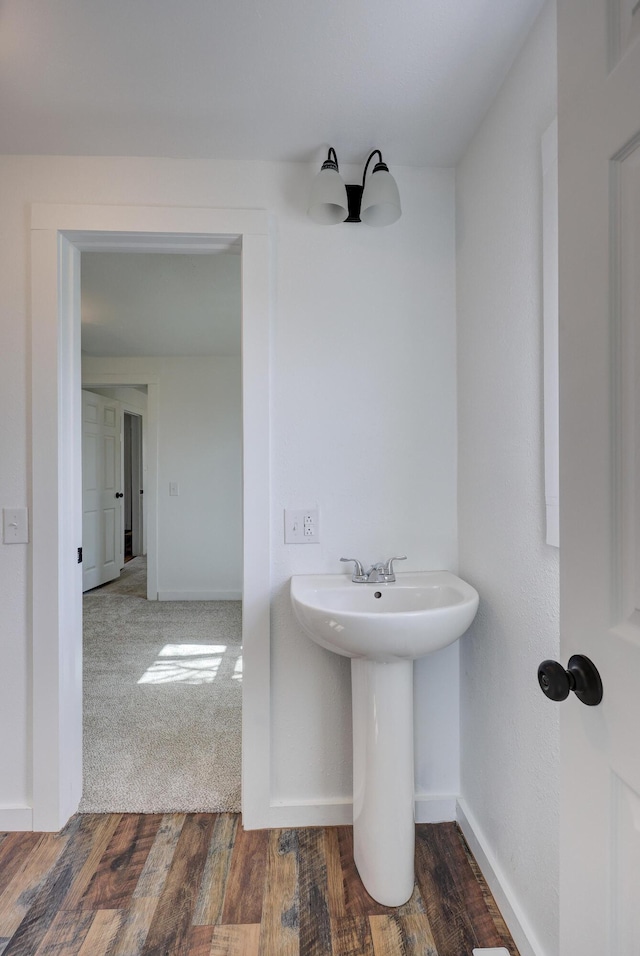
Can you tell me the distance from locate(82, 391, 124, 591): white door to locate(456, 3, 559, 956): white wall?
4389mm

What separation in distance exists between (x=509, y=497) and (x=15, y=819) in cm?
196

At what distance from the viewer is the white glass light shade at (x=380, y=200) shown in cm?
162

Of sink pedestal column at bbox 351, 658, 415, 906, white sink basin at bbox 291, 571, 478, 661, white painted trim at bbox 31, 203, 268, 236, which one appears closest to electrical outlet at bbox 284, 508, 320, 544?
white sink basin at bbox 291, 571, 478, 661

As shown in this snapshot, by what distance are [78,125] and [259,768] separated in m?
2.18

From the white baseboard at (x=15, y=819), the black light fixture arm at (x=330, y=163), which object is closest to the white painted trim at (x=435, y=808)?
the white baseboard at (x=15, y=819)

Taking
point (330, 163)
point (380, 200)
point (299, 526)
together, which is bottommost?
point (299, 526)

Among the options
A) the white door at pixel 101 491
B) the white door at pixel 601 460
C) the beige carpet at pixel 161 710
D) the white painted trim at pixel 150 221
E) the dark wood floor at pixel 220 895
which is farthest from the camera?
the white door at pixel 101 491

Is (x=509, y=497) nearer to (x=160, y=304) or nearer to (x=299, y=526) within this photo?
(x=299, y=526)

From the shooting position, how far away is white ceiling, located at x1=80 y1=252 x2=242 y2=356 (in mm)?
2873

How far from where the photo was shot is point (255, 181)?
1.79 metres

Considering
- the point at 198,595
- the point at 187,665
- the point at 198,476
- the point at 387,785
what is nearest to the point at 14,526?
the point at 387,785

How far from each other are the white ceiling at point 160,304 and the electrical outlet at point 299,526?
3.26 ft

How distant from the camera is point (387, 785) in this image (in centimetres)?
147

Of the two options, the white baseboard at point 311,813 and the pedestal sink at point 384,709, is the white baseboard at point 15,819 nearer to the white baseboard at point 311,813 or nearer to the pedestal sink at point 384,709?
the white baseboard at point 311,813
